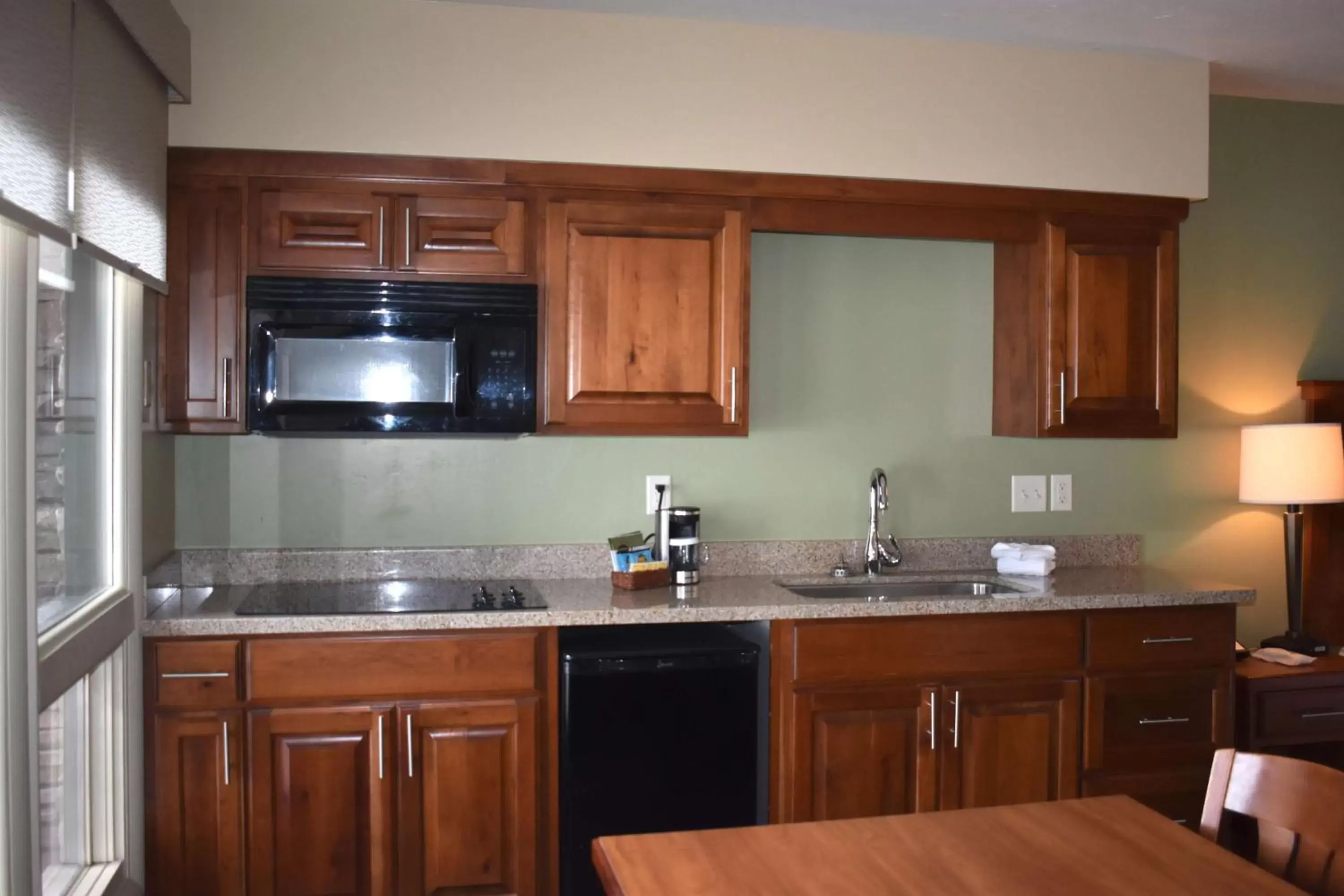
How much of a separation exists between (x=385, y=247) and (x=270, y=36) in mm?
591

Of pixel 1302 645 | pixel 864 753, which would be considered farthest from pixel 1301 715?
pixel 864 753

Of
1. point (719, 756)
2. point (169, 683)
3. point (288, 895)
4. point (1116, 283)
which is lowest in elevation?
point (288, 895)

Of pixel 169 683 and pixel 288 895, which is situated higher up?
pixel 169 683

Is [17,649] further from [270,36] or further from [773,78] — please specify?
[773,78]

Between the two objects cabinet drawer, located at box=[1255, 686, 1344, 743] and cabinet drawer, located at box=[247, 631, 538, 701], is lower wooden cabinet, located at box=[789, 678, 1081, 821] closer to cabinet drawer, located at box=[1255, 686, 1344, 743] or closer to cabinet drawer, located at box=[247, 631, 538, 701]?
cabinet drawer, located at box=[1255, 686, 1344, 743]

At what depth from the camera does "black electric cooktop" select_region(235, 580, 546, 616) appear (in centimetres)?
275

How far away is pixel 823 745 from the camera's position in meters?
2.94

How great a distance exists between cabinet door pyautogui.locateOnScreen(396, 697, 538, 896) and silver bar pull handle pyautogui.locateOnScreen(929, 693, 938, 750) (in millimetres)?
1043

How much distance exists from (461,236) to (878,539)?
1.55 meters

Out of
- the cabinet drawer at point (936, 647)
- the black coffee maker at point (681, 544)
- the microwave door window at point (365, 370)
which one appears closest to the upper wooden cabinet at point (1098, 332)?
the cabinet drawer at point (936, 647)

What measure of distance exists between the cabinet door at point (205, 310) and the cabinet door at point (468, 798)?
36.1 inches

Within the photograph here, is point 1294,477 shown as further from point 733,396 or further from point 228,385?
point 228,385

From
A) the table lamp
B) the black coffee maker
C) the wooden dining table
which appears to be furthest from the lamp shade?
the wooden dining table

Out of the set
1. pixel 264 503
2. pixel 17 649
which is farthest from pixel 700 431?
pixel 17 649
